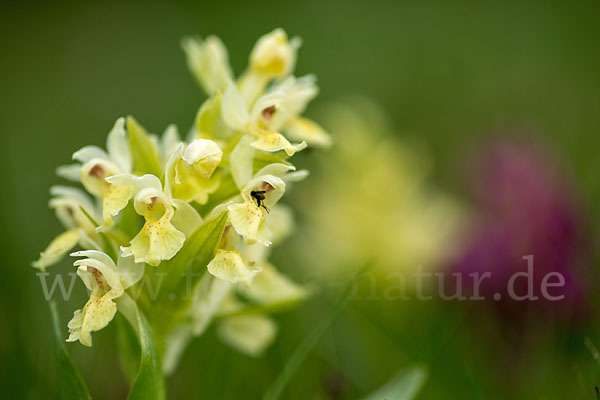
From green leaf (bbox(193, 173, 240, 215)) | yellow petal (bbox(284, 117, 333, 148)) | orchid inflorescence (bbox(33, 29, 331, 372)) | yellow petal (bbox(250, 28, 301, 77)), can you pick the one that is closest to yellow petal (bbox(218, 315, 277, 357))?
orchid inflorescence (bbox(33, 29, 331, 372))

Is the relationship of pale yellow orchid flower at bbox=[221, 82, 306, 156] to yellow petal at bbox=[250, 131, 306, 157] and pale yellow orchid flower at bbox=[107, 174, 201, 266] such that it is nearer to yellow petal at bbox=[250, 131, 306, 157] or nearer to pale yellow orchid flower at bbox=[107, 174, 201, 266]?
yellow petal at bbox=[250, 131, 306, 157]

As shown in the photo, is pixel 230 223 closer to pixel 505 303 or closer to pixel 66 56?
pixel 505 303

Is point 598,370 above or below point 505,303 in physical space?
below

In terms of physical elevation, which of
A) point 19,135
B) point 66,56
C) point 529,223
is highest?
point 66,56

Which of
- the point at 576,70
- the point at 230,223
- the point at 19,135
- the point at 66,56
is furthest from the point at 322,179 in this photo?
the point at 66,56

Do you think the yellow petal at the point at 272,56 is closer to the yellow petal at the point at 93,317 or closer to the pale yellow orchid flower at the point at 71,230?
the pale yellow orchid flower at the point at 71,230

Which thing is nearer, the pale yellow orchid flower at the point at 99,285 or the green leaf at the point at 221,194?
the pale yellow orchid flower at the point at 99,285

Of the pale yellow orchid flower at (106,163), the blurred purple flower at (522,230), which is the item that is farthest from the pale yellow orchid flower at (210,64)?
the blurred purple flower at (522,230)
